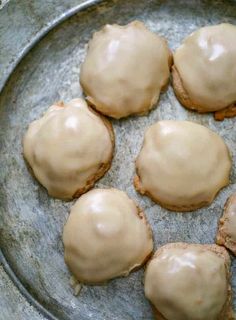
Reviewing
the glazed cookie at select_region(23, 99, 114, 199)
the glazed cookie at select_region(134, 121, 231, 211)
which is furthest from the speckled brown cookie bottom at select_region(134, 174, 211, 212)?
the glazed cookie at select_region(23, 99, 114, 199)

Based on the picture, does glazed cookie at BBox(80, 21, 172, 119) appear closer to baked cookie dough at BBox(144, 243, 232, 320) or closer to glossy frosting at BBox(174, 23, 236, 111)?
glossy frosting at BBox(174, 23, 236, 111)

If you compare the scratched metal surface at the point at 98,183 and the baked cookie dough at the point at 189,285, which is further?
the scratched metal surface at the point at 98,183

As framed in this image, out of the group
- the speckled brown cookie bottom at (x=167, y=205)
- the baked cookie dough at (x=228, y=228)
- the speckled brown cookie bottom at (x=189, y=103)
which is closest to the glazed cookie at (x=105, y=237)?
the speckled brown cookie bottom at (x=167, y=205)

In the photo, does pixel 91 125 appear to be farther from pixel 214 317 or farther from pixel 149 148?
pixel 214 317

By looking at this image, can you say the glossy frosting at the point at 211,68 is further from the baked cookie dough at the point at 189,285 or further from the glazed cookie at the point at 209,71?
the baked cookie dough at the point at 189,285

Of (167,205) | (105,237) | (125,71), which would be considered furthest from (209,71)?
(105,237)

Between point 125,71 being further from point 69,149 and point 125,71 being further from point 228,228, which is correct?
point 228,228

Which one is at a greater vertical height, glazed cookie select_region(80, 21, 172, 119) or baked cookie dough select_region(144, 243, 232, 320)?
glazed cookie select_region(80, 21, 172, 119)
